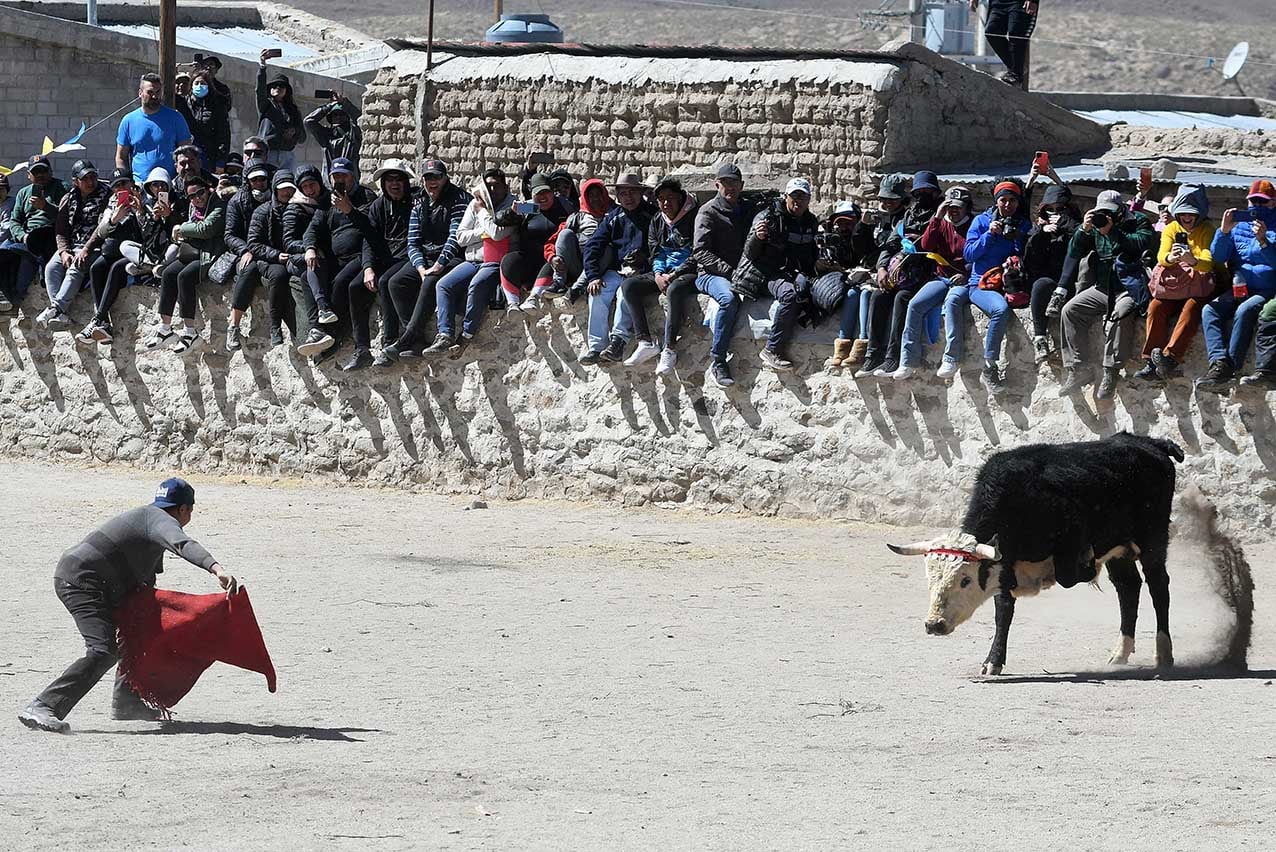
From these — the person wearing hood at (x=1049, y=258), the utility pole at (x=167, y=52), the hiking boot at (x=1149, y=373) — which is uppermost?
the utility pole at (x=167, y=52)

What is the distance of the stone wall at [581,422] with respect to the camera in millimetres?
14805

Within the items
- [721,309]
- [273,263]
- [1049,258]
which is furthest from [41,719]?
[273,263]

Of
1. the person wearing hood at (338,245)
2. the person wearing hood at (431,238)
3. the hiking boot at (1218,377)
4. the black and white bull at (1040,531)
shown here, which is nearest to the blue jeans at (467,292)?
the person wearing hood at (431,238)

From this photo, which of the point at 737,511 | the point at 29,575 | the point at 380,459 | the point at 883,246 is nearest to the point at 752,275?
the point at 883,246

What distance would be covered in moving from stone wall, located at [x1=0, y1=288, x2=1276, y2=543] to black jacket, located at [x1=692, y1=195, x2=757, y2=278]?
53 centimetres

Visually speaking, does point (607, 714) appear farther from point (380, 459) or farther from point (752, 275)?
point (380, 459)

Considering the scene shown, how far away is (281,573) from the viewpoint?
A: 1421 cm

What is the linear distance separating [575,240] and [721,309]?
1502 millimetres

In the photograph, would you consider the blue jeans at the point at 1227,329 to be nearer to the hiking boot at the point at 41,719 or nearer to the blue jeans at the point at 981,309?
the blue jeans at the point at 981,309

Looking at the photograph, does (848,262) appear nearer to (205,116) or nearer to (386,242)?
(386,242)

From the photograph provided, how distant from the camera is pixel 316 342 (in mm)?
17469

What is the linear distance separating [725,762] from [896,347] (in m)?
6.82

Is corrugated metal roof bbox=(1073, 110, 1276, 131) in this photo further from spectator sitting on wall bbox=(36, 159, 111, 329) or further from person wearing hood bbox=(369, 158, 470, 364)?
spectator sitting on wall bbox=(36, 159, 111, 329)

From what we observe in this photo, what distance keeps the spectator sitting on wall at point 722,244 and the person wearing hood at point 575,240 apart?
91 centimetres
